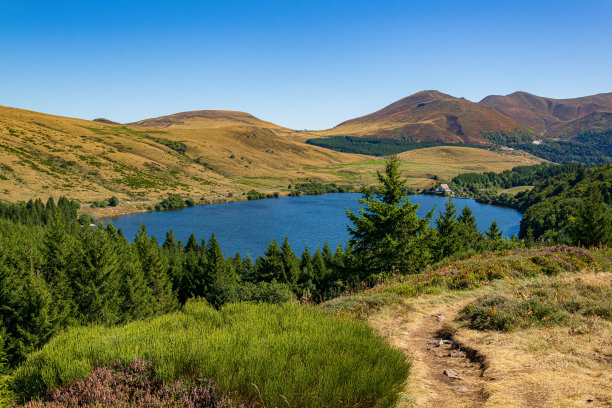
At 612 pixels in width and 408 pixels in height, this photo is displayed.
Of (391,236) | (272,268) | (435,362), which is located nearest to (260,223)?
(272,268)

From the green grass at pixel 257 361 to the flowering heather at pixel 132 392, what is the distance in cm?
15

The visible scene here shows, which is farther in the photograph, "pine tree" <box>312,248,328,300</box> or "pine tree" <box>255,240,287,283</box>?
"pine tree" <box>312,248,328,300</box>

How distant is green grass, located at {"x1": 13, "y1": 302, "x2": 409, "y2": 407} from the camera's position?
4535 millimetres

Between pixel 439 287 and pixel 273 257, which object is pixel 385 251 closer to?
pixel 439 287

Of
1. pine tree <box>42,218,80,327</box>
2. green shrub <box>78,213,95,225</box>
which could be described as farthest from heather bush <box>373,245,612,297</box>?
green shrub <box>78,213,95,225</box>

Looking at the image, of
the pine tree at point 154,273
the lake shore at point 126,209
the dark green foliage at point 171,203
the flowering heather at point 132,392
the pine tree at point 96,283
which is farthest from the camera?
the dark green foliage at point 171,203

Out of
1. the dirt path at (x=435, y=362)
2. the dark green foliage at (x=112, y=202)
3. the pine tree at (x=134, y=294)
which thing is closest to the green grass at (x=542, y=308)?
the dirt path at (x=435, y=362)

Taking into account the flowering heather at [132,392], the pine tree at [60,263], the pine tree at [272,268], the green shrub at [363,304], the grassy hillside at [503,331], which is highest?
the flowering heather at [132,392]

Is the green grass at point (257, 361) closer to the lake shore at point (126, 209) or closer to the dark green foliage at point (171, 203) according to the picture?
the lake shore at point (126, 209)

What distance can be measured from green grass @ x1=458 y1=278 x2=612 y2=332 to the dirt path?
1174 millimetres

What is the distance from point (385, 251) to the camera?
77.2 ft

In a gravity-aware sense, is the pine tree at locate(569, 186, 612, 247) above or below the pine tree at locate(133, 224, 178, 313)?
above

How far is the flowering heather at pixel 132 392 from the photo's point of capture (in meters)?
4.30

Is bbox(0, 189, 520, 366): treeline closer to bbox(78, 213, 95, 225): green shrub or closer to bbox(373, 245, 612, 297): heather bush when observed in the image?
bbox(373, 245, 612, 297): heather bush
